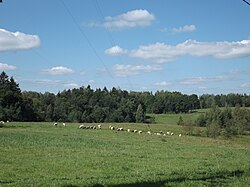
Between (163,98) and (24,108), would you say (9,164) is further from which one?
(163,98)

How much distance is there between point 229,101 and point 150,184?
16367 centimetres

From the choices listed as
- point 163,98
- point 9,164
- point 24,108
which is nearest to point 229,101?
point 163,98

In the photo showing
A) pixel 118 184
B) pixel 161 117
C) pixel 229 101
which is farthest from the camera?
pixel 229 101

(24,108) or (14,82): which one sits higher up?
(14,82)

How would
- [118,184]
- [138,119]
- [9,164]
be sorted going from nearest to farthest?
[118,184] < [9,164] < [138,119]

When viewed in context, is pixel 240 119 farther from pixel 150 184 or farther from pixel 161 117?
pixel 150 184

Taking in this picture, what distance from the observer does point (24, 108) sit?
9750cm

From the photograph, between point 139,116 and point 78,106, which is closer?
point 139,116

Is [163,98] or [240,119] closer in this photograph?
[240,119]

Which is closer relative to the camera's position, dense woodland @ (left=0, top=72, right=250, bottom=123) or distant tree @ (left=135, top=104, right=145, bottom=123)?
dense woodland @ (left=0, top=72, right=250, bottom=123)

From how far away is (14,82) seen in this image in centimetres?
10162

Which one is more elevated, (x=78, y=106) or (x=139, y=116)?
(x=78, y=106)

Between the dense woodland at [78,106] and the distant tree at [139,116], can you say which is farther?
the distant tree at [139,116]

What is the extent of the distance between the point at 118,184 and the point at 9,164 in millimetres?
9223
